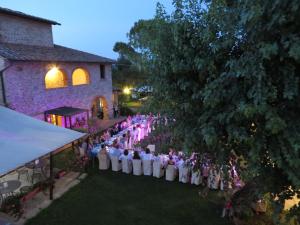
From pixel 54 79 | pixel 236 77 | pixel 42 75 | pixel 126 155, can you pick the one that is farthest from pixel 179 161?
pixel 54 79

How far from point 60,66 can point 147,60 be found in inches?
613

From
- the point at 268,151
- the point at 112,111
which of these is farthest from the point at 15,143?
the point at 112,111

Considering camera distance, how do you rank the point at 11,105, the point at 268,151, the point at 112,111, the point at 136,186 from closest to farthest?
the point at 268,151, the point at 136,186, the point at 11,105, the point at 112,111

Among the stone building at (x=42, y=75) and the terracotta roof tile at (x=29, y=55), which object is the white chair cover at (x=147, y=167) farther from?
the terracotta roof tile at (x=29, y=55)

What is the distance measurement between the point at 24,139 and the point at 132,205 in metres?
4.46

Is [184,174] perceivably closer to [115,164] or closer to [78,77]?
[115,164]

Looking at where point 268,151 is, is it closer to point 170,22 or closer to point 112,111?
point 170,22

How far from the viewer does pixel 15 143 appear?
7.55 m

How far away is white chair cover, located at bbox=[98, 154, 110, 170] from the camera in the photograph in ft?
40.8

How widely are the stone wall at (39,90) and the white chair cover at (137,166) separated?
864 centimetres

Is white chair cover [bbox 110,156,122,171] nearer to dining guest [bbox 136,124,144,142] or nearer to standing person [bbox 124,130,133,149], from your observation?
standing person [bbox 124,130,133,149]

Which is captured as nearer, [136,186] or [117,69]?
[136,186]

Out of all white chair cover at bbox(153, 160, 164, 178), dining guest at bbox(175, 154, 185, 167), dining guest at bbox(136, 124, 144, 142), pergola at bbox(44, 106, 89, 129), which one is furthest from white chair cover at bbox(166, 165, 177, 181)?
pergola at bbox(44, 106, 89, 129)

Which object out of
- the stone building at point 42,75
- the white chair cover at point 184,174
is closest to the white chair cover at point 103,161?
the white chair cover at point 184,174
